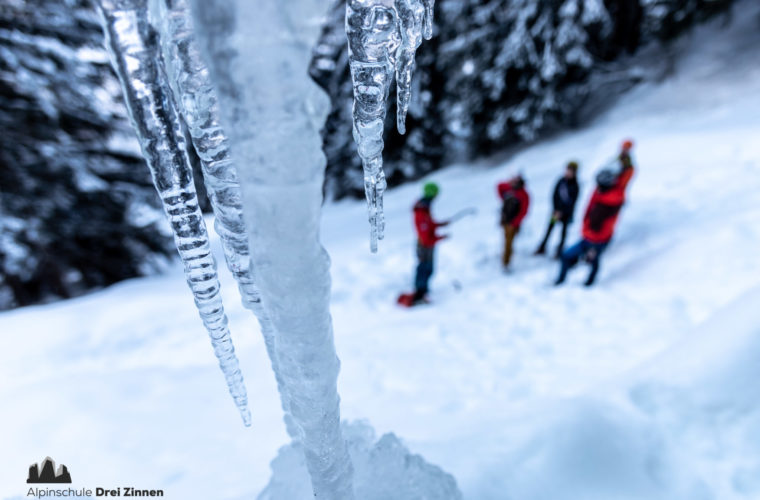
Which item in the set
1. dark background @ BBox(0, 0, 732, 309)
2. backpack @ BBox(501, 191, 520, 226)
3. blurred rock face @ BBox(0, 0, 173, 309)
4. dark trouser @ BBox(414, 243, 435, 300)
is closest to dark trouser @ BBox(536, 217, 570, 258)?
backpack @ BBox(501, 191, 520, 226)

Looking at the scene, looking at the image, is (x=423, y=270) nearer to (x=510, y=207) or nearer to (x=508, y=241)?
(x=508, y=241)

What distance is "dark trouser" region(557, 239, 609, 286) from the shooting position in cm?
466

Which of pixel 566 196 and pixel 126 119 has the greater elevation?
pixel 126 119

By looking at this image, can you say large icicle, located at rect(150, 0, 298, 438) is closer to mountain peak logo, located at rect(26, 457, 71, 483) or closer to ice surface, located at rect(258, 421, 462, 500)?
ice surface, located at rect(258, 421, 462, 500)

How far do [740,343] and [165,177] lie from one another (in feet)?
9.41

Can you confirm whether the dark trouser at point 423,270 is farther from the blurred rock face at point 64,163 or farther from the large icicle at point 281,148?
the blurred rock face at point 64,163

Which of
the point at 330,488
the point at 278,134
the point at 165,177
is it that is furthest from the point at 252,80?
the point at 330,488

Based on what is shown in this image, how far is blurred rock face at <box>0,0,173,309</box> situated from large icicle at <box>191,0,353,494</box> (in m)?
7.07

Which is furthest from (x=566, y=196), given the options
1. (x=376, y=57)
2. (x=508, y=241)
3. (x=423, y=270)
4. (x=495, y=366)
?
(x=376, y=57)

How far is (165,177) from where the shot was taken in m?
1.19

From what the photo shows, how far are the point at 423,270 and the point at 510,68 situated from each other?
272 inches

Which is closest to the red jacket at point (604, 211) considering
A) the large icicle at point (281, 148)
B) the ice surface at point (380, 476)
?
the ice surface at point (380, 476)

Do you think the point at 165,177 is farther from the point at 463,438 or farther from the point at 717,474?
the point at 717,474

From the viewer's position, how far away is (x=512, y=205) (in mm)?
5465
